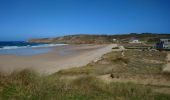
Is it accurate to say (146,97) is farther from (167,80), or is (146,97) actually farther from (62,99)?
(167,80)

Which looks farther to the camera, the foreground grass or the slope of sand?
the slope of sand

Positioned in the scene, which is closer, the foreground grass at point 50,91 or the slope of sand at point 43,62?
the foreground grass at point 50,91

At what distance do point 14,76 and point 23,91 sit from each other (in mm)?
1517

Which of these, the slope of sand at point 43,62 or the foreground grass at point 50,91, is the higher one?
the foreground grass at point 50,91

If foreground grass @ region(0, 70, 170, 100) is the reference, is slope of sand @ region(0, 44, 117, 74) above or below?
below

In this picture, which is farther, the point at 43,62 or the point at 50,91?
the point at 43,62

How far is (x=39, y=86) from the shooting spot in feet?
25.6

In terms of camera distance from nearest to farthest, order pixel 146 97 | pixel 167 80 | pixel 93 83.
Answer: pixel 146 97 < pixel 93 83 < pixel 167 80

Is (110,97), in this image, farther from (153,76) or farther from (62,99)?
(153,76)

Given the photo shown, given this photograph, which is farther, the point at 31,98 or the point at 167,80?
the point at 167,80

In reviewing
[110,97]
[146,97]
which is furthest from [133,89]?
[110,97]

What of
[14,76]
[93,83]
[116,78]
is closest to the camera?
[14,76]

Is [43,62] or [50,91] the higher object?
[50,91]

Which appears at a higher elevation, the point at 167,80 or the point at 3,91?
the point at 3,91
